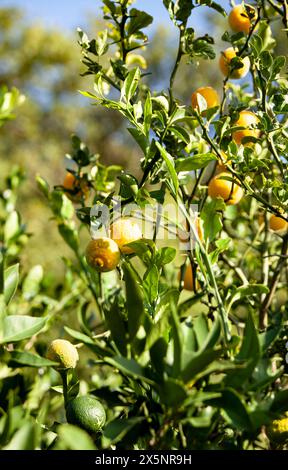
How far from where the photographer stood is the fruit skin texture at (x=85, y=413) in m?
0.45

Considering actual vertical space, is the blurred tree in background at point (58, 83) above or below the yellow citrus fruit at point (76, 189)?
below

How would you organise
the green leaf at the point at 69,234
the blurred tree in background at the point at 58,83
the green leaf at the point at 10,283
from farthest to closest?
the blurred tree in background at the point at 58,83, the green leaf at the point at 69,234, the green leaf at the point at 10,283

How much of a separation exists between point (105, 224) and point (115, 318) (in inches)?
7.3

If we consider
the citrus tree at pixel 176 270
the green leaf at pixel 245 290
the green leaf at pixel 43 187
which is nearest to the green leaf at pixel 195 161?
the citrus tree at pixel 176 270

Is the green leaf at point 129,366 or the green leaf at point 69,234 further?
the green leaf at point 69,234

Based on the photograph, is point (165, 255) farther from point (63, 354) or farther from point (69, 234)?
point (69, 234)

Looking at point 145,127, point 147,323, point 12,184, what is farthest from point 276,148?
point 12,184

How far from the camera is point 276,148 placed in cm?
54

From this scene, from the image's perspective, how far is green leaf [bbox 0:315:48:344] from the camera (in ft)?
1.22

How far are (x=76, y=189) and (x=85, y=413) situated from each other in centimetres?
36

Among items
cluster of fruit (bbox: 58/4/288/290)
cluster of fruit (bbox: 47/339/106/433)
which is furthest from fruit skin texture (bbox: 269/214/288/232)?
cluster of fruit (bbox: 47/339/106/433)

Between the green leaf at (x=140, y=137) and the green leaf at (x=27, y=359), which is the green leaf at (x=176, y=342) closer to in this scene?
the green leaf at (x=27, y=359)

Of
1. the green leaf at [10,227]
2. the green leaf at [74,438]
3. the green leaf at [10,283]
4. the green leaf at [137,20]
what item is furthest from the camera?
the green leaf at [10,227]

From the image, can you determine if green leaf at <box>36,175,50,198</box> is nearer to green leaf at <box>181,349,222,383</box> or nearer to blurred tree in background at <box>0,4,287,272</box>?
green leaf at <box>181,349,222,383</box>
